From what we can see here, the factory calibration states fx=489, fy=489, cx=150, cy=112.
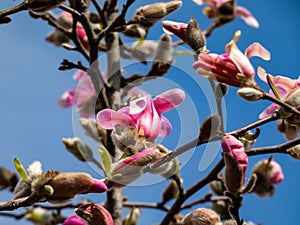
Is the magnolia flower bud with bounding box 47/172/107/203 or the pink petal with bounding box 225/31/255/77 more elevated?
the pink petal with bounding box 225/31/255/77

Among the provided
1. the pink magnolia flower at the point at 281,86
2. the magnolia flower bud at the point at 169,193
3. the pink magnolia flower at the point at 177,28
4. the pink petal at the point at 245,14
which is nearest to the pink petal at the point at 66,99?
the magnolia flower bud at the point at 169,193

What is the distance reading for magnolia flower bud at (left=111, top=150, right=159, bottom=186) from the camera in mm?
1036

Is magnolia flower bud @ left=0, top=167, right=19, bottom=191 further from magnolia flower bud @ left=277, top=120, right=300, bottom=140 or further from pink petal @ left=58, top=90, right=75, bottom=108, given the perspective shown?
magnolia flower bud @ left=277, top=120, right=300, bottom=140

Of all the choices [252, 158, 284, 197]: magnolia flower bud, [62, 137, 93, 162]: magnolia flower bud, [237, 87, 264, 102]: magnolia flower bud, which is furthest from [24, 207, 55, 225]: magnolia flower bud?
[237, 87, 264, 102]: magnolia flower bud

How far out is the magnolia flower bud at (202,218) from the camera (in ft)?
3.71

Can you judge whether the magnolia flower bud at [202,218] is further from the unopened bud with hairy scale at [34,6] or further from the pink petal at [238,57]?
the unopened bud with hairy scale at [34,6]

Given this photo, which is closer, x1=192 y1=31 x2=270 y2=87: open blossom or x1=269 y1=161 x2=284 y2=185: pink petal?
x1=192 y1=31 x2=270 y2=87: open blossom

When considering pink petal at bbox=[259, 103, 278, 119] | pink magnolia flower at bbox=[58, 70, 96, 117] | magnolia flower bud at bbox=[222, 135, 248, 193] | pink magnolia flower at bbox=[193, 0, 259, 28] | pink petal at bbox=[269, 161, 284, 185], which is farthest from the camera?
pink magnolia flower at bbox=[193, 0, 259, 28]

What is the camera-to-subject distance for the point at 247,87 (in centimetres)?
116

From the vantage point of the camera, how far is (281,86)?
4.00 ft

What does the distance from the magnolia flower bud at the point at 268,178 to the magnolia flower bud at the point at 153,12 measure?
70cm

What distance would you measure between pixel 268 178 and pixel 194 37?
872mm

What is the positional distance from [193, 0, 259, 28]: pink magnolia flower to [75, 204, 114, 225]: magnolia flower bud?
1.15 m

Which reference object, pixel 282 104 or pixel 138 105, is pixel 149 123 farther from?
pixel 282 104
